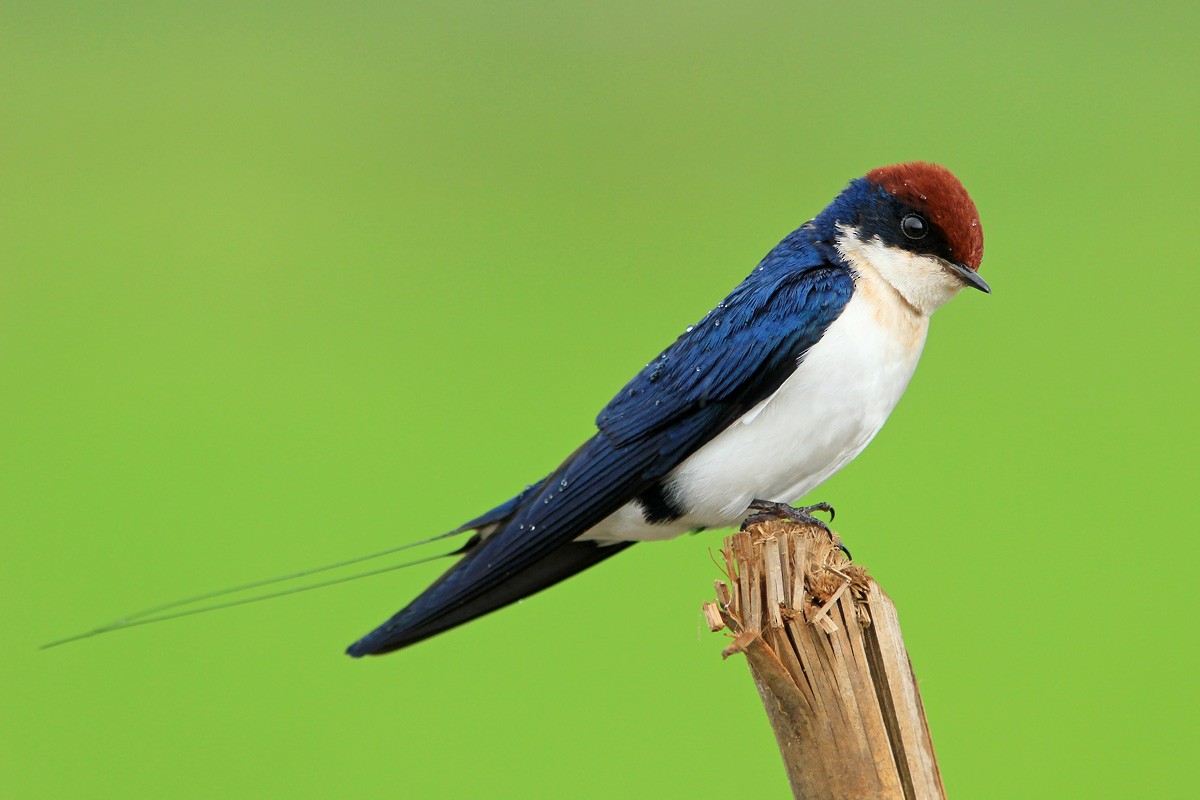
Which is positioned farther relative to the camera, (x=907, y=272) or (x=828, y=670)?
(x=907, y=272)

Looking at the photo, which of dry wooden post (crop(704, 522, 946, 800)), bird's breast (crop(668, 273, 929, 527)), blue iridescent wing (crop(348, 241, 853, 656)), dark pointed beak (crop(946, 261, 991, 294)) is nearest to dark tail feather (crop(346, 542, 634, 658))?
blue iridescent wing (crop(348, 241, 853, 656))

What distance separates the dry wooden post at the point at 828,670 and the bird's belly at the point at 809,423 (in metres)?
0.42

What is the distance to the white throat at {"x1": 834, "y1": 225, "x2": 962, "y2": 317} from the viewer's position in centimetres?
214

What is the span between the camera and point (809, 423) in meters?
2.07

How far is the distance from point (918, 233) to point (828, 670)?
3.00ft

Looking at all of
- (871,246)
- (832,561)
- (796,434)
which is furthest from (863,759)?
(871,246)

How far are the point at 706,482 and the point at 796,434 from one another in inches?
7.1

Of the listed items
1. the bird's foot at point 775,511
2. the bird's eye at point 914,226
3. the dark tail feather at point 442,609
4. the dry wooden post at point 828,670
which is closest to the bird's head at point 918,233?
the bird's eye at point 914,226

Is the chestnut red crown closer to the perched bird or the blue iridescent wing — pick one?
the perched bird

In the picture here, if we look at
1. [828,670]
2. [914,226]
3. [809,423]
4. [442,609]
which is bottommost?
[828,670]

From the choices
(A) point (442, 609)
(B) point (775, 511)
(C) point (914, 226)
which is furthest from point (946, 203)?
(A) point (442, 609)

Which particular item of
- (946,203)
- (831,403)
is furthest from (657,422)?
(946,203)

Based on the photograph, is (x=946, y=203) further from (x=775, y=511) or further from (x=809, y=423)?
(x=775, y=511)

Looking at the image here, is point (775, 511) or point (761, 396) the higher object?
point (761, 396)
